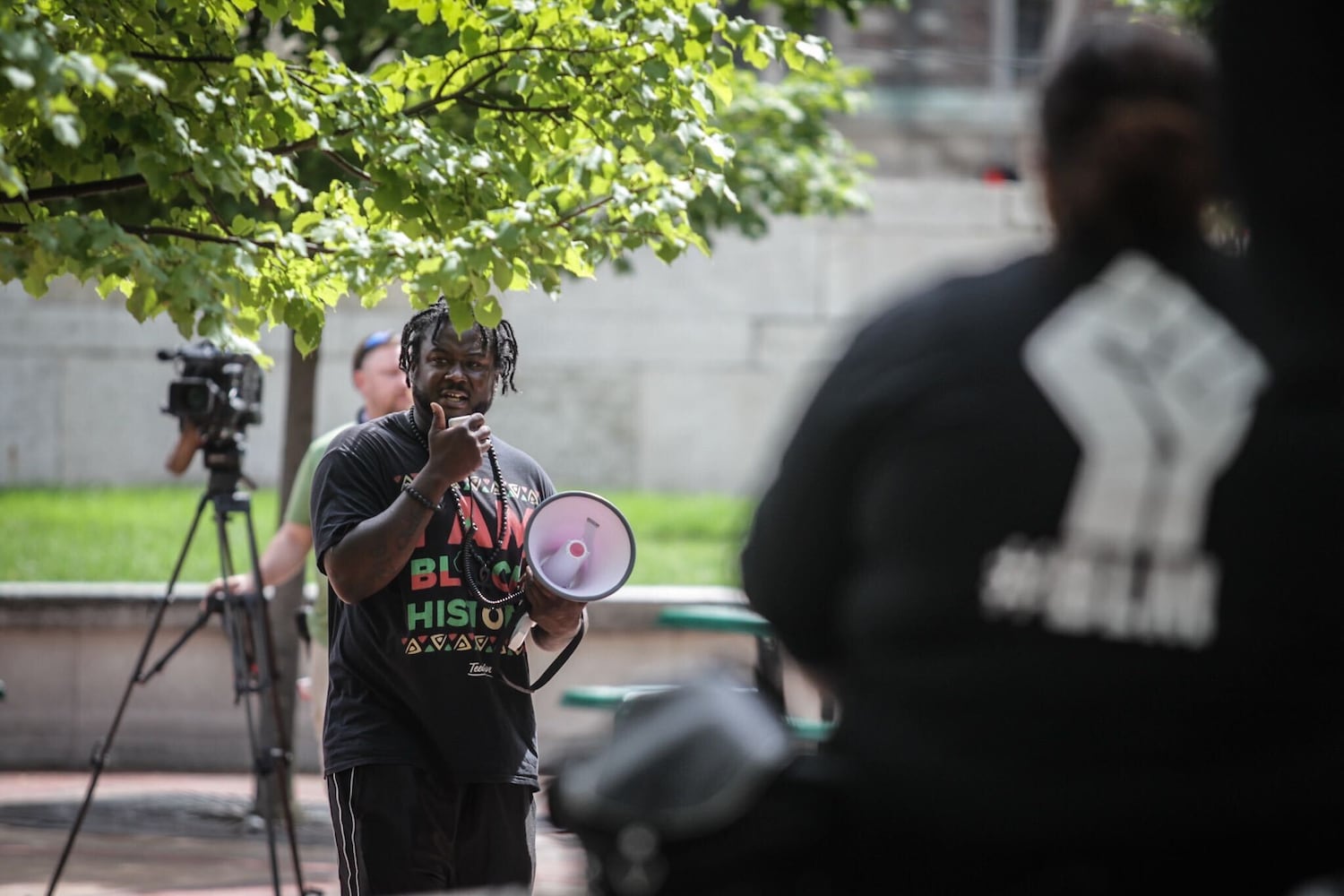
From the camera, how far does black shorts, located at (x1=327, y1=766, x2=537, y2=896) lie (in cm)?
407

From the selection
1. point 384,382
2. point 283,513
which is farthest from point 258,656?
point 283,513

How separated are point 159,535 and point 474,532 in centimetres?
923

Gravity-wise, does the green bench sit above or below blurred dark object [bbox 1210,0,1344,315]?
below

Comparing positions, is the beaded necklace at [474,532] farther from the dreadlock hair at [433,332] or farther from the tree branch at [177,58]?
the tree branch at [177,58]

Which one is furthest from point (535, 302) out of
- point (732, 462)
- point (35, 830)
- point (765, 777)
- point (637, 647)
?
point (765, 777)

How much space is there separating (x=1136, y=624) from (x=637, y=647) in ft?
28.4

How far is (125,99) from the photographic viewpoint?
430 cm

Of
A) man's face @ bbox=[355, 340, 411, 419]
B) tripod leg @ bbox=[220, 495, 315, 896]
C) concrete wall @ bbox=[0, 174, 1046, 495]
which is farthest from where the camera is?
concrete wall @ bbox=[0, 174, 1046, 495]

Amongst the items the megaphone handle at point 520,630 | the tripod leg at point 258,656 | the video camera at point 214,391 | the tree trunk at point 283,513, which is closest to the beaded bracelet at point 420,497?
the megaphone handle at point 520,630

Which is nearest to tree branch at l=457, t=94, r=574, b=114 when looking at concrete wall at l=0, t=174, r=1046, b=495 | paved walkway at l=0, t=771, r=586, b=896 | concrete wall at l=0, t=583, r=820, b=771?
paved walkway at l=0, t=771, r=586, b=896

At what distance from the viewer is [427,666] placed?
417cm

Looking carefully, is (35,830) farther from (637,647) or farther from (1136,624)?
(1136,624)

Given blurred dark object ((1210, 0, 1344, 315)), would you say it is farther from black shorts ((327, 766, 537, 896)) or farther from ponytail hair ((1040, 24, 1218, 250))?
black shorts ((327, 766, 537, 896))

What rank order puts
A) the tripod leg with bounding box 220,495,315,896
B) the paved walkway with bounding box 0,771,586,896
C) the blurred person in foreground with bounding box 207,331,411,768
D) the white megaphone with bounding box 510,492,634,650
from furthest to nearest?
the paved walkway with bounding box 0,771,586,896 → the tripod leg with bounding box 220,495,315,896 → the blurred person in foreground with bounding box 207,331,411,768 → the white megaphone with bounding box 510,492,634,650
